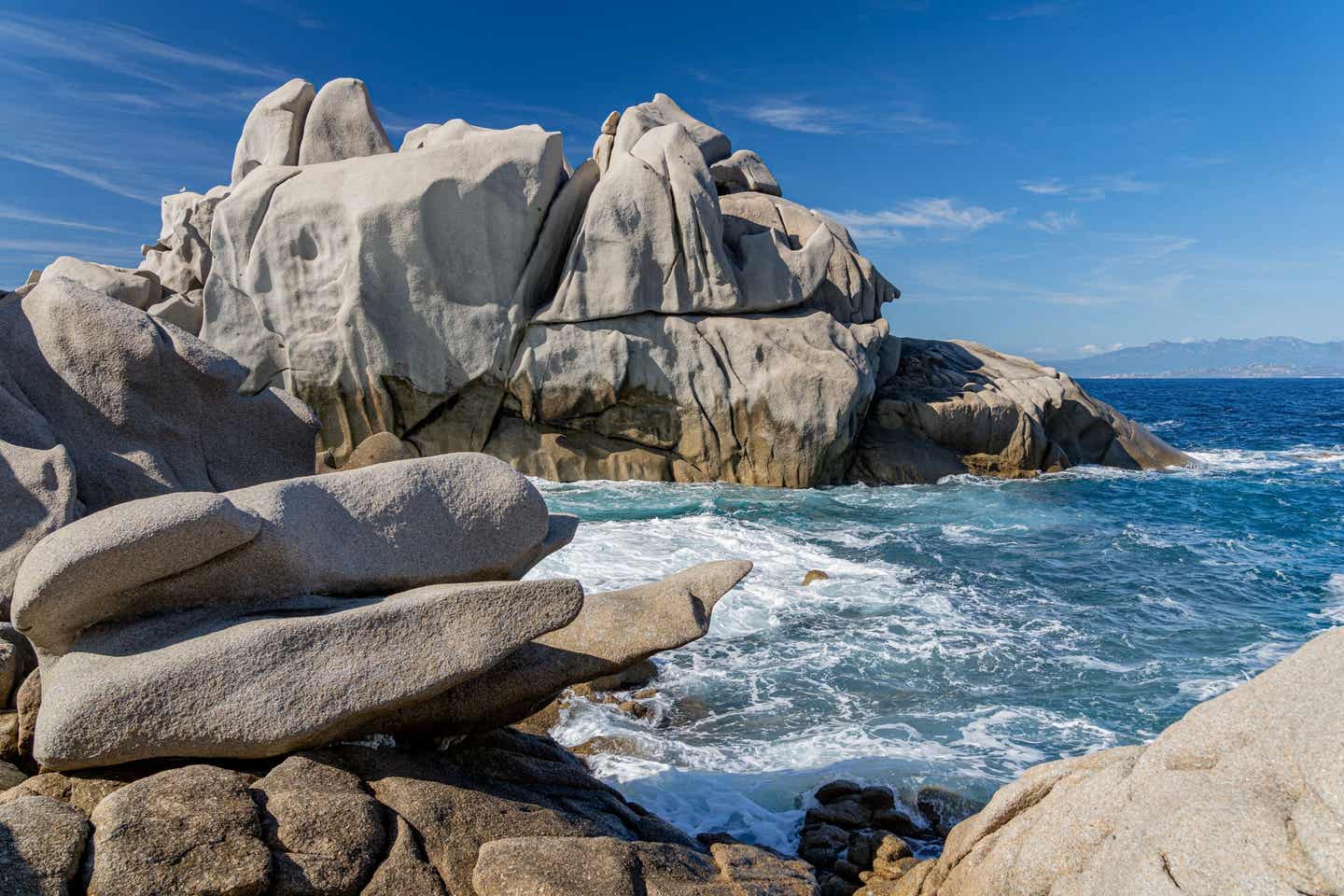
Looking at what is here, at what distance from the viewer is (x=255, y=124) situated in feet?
72.3

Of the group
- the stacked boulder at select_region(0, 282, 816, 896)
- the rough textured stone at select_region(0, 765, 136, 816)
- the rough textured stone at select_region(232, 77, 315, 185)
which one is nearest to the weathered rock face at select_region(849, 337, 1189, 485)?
the rough textured stone at select_region(232, 77, 315, 185)

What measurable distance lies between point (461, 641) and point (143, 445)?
9.82ft

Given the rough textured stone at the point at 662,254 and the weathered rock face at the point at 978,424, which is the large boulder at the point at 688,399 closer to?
the rough textured stone at the point at 662,254

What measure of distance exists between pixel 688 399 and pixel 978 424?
7634 millimetres

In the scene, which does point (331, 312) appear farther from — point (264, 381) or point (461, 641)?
point (461, 641)

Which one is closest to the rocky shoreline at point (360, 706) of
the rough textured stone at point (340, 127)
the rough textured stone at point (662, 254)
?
the rough textured stone at point (662, 254)

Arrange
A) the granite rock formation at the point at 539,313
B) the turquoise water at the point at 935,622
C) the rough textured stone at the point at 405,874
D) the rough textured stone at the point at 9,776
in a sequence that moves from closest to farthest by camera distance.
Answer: the rough textured stone at the point at 405,874 < the rough textured stone at the point at 9,776 < the turquoise water at the point at 935,622 < the granite rock formation at the point at 539,313

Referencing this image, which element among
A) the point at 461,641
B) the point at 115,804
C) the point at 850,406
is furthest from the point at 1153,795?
the point at 850,406

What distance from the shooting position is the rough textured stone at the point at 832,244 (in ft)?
70.7

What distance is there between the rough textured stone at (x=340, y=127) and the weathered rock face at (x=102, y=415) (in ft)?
54.3

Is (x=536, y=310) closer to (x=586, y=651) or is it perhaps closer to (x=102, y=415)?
(x=102, y=415)

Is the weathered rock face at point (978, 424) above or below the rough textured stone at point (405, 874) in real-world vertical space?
above

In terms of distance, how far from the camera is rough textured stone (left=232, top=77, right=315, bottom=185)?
69.2 ft

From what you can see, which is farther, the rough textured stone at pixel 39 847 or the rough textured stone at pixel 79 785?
the rough textured stone at pixel 79 785
